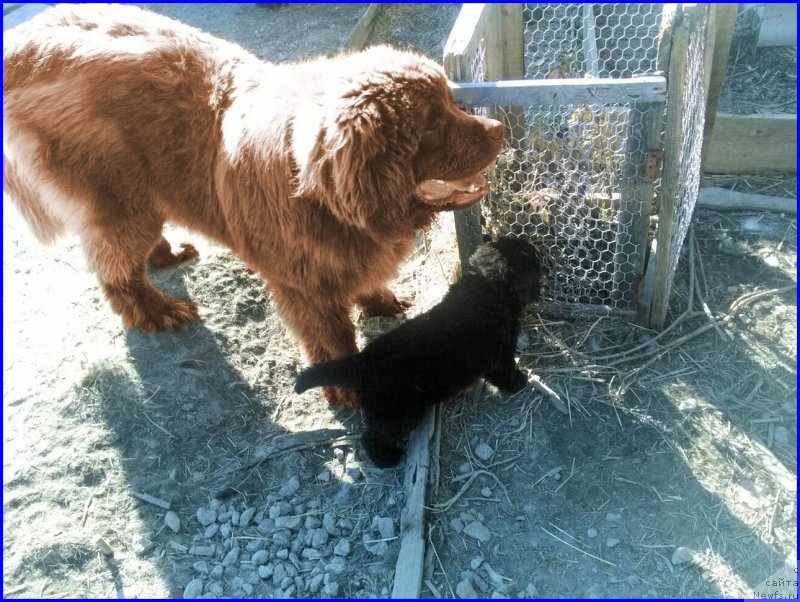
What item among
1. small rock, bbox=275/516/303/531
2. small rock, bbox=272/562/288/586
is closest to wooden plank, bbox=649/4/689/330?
small rock, bbox=275/516/303/531

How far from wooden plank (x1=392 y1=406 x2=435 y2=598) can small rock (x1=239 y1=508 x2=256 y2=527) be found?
2.25 feet

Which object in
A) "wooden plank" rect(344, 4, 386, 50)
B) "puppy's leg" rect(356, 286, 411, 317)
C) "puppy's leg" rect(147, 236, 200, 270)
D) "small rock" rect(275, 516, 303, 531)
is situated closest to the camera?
"small rock" rect(275, 516, 303, 531)

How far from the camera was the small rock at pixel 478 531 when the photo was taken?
2.57m

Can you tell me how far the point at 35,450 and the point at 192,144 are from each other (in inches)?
67.5

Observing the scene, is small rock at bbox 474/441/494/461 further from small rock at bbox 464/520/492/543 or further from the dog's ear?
the dog's ear

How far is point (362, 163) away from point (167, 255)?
231cm

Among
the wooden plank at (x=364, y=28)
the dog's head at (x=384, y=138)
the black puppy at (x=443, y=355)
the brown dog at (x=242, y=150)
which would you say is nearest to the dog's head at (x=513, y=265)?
the black puppy at (x=443, y=355)

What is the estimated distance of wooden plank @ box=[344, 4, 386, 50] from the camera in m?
5.76

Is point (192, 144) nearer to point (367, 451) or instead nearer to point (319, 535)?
point (367, 451)

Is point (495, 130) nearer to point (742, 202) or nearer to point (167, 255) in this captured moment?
point (742, 202)

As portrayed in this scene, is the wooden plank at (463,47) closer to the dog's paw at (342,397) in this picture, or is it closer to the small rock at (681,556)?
the dog's paw at (342,397)

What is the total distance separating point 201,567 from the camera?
262 cm

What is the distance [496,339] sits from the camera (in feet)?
9.46

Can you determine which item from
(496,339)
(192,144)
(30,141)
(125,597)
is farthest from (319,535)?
(30,141)
